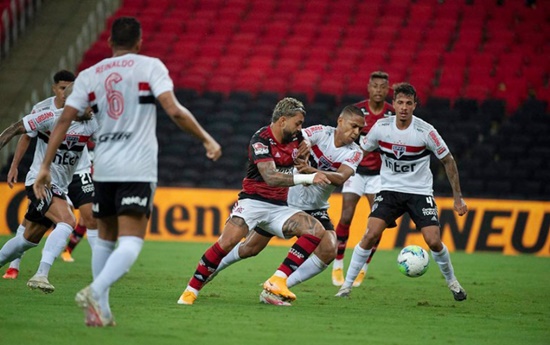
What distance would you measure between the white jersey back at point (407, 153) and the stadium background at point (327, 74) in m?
8.04

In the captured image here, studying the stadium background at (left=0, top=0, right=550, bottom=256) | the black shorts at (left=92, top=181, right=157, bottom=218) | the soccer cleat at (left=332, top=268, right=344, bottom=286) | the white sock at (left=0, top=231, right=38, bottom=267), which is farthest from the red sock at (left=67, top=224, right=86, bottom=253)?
the black shorts at (left=92, top=181, right=157, bottom=218)

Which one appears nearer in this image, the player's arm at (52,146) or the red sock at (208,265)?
the player's arm at (52,146)

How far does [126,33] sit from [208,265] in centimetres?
276

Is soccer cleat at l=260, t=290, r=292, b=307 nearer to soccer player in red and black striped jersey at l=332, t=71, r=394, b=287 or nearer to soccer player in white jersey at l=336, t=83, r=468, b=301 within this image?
soccer player in white jersey at l=336, t=83, r=468, b=301

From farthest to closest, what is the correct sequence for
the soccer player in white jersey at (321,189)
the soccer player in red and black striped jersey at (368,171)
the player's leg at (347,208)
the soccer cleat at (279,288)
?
the player's leg at (347,208) → the soccer player in red and black striped jersey at (368,171) → the soccer player in white jersey at (321,189) → the soccer cleat at (279,288)

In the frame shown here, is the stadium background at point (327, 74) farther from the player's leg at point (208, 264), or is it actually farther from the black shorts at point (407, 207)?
the player's leg at point (208, 264)

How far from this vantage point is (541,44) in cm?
2455

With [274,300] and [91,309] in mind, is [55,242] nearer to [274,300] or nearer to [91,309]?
[274,300]

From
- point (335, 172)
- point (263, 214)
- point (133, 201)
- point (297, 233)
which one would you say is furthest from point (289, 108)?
point (133, 201)

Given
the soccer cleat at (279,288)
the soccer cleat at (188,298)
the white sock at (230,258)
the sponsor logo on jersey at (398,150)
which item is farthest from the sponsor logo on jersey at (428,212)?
Result: the soccer cleat at (188,298)

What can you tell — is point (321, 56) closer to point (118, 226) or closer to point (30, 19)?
point (30, 19)

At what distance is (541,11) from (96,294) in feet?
70.0

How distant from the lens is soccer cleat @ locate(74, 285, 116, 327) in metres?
6.94

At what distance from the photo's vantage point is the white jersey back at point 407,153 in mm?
10875
